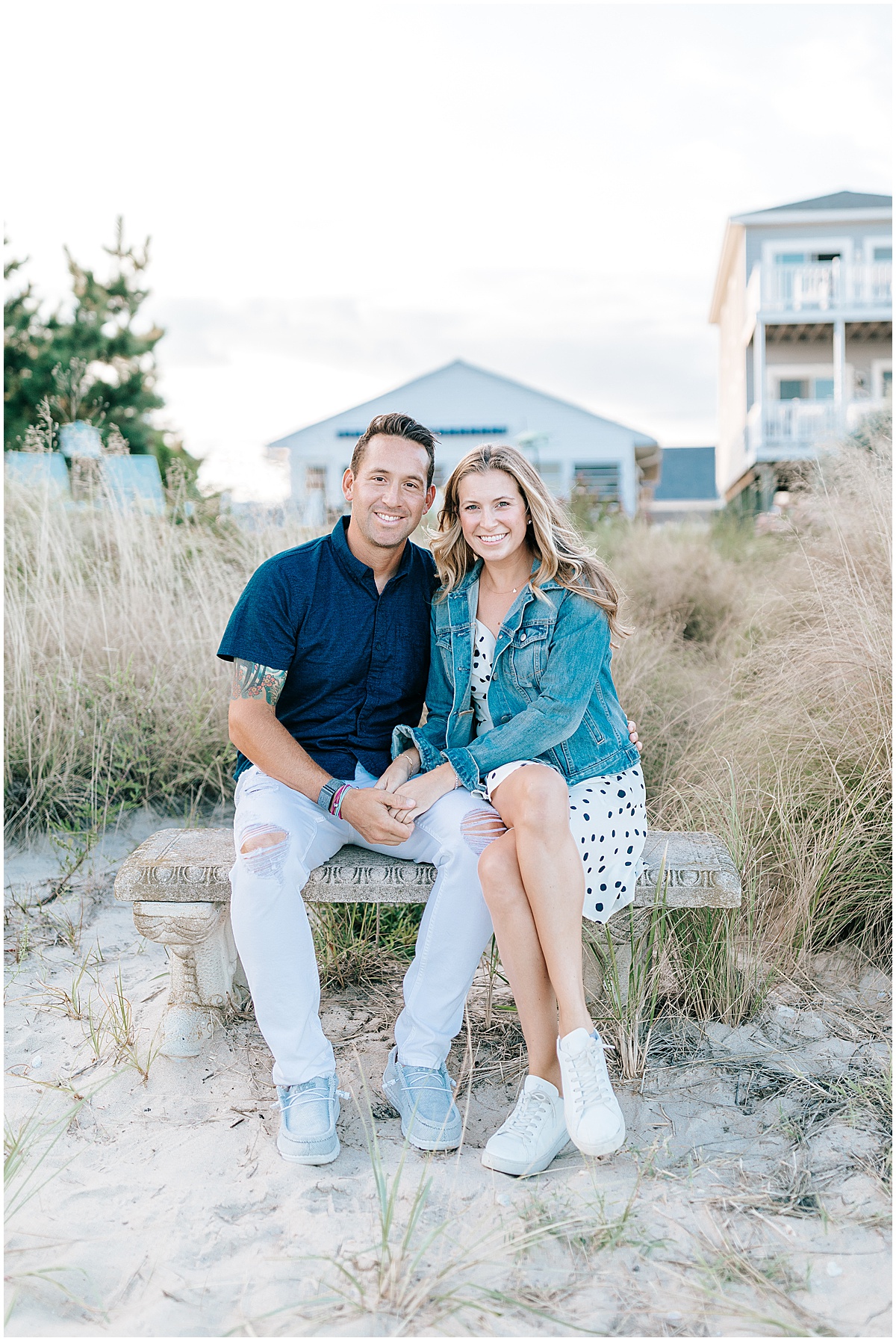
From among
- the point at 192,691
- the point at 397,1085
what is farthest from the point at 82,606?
the point at 397,1085

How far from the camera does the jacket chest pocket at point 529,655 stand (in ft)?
8.23

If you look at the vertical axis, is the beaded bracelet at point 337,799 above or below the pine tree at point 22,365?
below

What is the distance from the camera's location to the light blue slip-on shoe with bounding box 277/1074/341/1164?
2096 mm

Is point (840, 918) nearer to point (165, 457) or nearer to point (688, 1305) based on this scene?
point (688, 1305)

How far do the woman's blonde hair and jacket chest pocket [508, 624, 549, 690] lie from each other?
95 mm

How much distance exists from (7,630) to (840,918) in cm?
370

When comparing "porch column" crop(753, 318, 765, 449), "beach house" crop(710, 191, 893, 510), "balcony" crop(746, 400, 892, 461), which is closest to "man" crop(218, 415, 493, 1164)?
"beach house" crop(710, 191, 893, 510)

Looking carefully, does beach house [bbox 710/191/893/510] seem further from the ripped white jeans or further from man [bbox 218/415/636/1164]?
the ripped white jeans

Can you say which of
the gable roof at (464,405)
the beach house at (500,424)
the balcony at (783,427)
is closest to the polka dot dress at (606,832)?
the balcony at (783,427)

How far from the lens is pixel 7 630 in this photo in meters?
4.51

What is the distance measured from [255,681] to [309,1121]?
106cm

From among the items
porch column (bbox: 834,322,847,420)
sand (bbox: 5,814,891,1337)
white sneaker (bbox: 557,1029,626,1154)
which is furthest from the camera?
porch column (bbox: 834,322,847,420)

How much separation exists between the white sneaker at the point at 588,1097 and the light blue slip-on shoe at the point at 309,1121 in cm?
52

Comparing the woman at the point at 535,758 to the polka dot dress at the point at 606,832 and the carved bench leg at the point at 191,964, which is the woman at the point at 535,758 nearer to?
the polka dot dress at the point at 606,832
